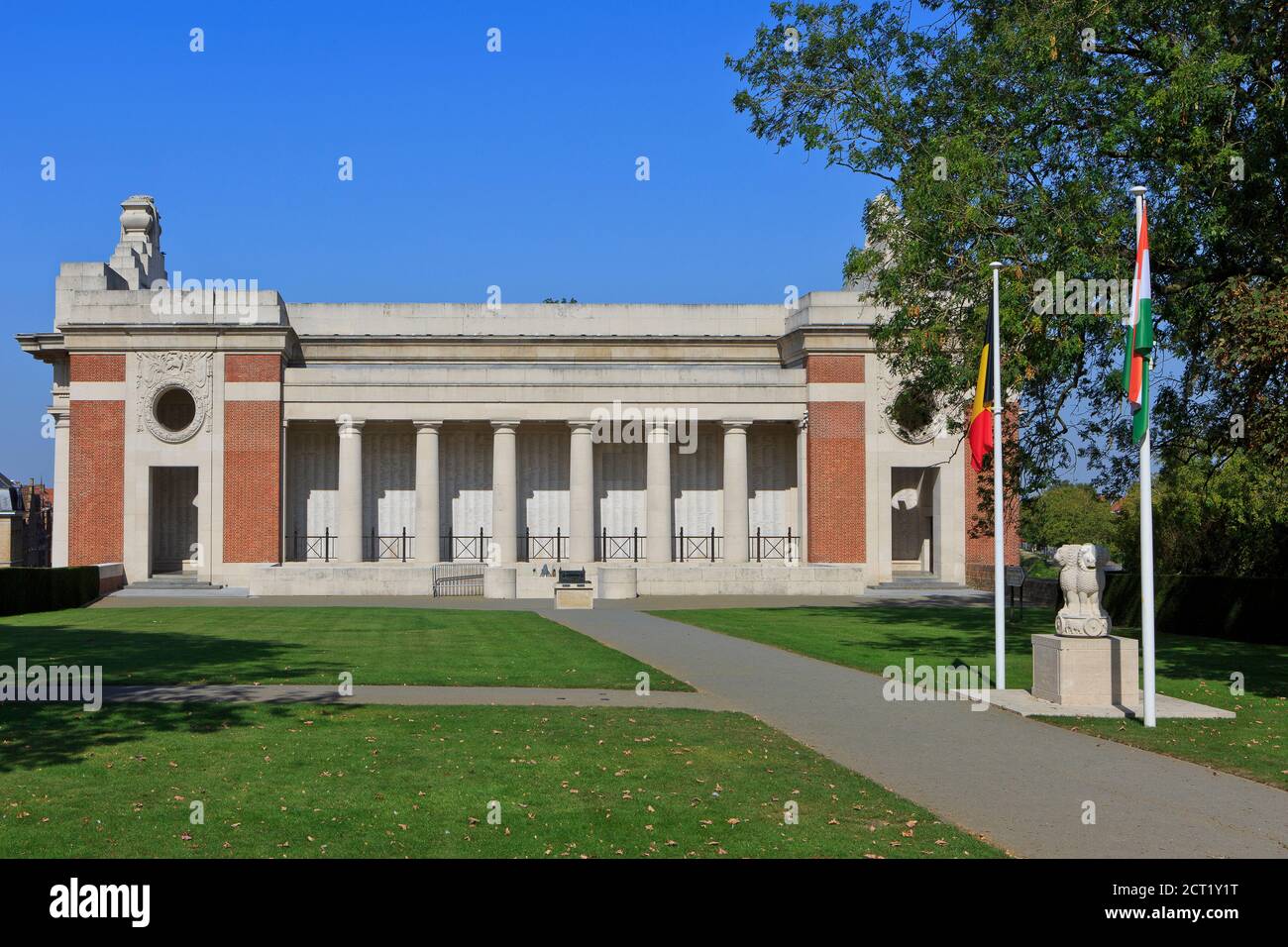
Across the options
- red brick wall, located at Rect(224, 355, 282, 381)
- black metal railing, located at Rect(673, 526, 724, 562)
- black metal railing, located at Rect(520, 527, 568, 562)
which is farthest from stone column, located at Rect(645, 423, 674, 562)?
red brick wall, located at Rect(224, 355, 282, 381)

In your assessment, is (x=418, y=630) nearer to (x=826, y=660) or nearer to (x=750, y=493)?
(x=826, y=660)

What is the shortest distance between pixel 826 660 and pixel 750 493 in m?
31.7

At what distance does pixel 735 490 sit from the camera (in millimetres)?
50312

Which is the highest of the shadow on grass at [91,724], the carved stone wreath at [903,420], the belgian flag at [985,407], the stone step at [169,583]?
the carved stone wreath at [903,420]

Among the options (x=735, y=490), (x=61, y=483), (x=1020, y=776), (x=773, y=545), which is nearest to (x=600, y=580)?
(x=735, y=490)

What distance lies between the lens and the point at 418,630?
28312 mm

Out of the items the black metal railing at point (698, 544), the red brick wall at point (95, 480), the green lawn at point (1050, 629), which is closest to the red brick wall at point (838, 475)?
the black metal railing at point (698, 544)

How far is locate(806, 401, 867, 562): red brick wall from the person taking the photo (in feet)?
161

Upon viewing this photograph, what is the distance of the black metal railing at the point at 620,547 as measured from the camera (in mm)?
53531

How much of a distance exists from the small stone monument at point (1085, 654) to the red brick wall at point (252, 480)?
121ft

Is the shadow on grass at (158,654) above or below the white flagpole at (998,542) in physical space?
below

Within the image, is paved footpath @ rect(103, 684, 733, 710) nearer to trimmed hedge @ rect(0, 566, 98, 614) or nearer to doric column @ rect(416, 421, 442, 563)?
trimmed hedge @ rect(0, 566, 98, 614)

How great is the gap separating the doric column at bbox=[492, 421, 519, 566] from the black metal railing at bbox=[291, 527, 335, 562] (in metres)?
8.43

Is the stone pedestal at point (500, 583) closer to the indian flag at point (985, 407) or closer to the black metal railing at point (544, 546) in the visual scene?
the black metal railing at point (544, 546)
